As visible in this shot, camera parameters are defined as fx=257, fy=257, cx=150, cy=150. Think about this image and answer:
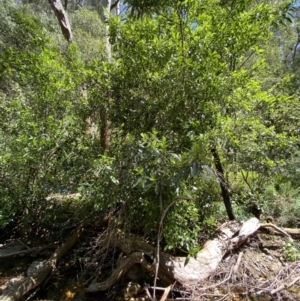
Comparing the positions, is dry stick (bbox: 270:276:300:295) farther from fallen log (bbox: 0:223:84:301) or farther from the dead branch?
the dead branch

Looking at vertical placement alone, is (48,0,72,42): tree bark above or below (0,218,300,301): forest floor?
above

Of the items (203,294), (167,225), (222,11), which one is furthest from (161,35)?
(203,294)

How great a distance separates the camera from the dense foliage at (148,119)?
2590 millimetres

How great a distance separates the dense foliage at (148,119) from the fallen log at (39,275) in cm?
32

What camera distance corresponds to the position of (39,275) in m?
2.98

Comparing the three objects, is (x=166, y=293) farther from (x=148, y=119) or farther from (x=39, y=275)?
(x=148, y=119)

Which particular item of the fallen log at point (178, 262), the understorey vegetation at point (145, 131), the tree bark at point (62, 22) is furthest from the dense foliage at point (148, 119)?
the tree bark at point (62, 22)

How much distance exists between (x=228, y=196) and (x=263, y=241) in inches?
33.6

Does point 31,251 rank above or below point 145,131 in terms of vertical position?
below

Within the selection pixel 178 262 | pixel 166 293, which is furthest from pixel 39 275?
pixel 178 262

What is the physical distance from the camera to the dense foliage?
2.59 metres

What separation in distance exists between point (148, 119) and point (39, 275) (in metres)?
2.20

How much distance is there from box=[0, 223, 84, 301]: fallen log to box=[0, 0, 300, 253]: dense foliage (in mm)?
316

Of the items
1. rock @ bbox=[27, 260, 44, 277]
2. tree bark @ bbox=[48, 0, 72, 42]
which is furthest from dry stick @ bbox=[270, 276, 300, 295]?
tree bark @ bbox=[48, 0, 72, 42]
